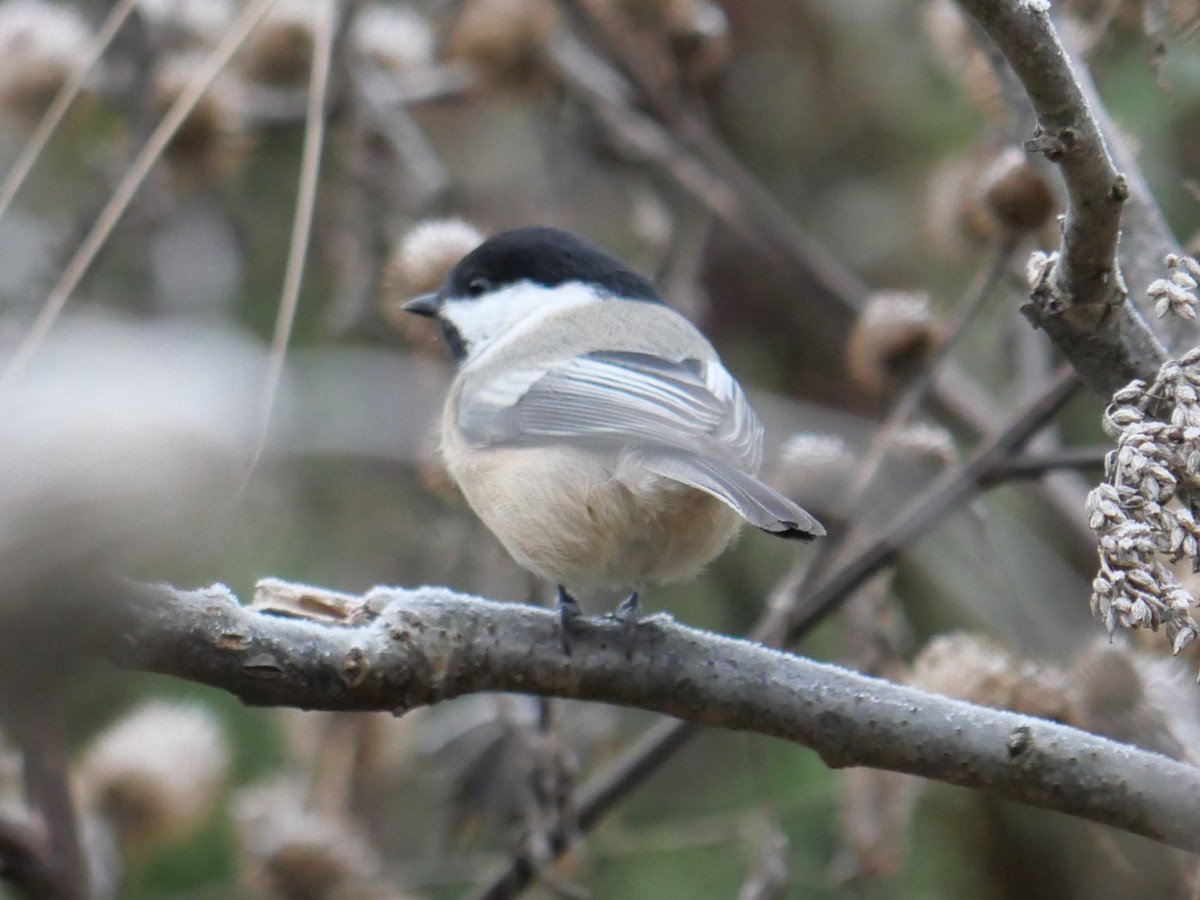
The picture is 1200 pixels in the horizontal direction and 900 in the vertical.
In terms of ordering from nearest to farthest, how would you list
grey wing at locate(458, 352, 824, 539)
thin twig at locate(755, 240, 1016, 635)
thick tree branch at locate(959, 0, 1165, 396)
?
1. thick tree branch at locate(959, 0, 1165, 396)
2. grey wing at locate(458, 352, 824, 539)
3. thin twig at locate(755, 240, 1016, 635)

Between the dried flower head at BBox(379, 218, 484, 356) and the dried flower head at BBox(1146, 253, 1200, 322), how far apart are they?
1320 mm

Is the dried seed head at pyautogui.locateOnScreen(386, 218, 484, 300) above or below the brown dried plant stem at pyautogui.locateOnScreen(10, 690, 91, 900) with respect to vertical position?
above

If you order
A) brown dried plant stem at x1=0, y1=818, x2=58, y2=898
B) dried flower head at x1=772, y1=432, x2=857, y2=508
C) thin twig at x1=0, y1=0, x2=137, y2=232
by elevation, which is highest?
thin twig at x1=0, y1=0, x2=137, y2=232

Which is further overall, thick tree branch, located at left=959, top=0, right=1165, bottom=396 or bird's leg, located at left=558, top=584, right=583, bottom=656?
bird's leg, located at left=558, top=584, right=583, bottom=656

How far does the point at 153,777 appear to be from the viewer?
7.66ft

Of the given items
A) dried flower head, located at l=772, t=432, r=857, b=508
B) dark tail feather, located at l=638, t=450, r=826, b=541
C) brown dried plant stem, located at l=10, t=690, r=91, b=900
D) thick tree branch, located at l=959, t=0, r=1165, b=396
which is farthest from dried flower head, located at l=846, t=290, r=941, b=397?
brown dried plant stem, located at l=10, t=690, r=91, b=900

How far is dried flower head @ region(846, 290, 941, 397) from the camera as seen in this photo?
2176 millimetres

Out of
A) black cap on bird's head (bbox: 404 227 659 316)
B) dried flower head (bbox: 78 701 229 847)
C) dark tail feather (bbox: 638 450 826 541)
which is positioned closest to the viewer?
dark tail feather (bbox: 638 450 826 541)

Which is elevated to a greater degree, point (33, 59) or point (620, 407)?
point (33, 59)

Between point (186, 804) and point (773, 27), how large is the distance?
2.52m

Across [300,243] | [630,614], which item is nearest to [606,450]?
[630,614]

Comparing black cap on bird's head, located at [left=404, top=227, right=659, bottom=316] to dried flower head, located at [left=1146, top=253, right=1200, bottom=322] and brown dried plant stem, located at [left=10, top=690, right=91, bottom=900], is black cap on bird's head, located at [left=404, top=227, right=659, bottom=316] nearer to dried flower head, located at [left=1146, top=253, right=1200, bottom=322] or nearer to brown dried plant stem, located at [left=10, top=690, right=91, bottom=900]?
brown dried plant stem, located at [left=10, top=690, right=91, bottom=900]

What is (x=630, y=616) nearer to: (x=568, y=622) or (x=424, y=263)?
(x=568, y=622)

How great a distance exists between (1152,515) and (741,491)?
46 cm
